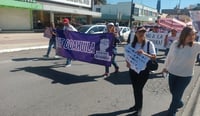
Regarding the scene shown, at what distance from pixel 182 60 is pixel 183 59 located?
2cm

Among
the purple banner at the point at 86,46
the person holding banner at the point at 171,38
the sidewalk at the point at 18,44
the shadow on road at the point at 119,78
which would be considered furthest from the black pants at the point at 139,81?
the sidewalk at the point at 18,44

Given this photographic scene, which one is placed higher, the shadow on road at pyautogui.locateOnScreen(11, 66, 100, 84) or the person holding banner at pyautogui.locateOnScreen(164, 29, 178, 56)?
the person holding banner at pyautogui.locateOnScreen(164, 29, 178, 56)

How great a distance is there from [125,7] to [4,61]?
183ft

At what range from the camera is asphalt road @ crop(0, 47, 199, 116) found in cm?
491

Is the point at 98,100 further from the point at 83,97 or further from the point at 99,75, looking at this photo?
the point at 99,75

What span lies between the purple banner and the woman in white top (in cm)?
332

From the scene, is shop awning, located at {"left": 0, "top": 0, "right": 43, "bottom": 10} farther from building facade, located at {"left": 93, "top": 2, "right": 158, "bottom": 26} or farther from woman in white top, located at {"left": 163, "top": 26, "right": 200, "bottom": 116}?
building facade, located at {"left": 93, "top": 2, "right": 158, "bottom": 26}

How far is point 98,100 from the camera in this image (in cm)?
558

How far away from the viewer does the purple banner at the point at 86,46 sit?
24.9 feet

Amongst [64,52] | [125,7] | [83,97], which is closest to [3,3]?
[64,52]

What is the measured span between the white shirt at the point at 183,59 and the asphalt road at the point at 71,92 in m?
1.11

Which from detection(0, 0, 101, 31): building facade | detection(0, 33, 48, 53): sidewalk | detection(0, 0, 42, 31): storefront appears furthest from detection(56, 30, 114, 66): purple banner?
detection(0, 0, 42, 31): storefront

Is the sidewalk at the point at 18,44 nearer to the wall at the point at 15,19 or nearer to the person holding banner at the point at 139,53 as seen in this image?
the wall at the point at 15,19

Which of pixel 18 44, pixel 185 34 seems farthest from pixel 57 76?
pixel 18 44
